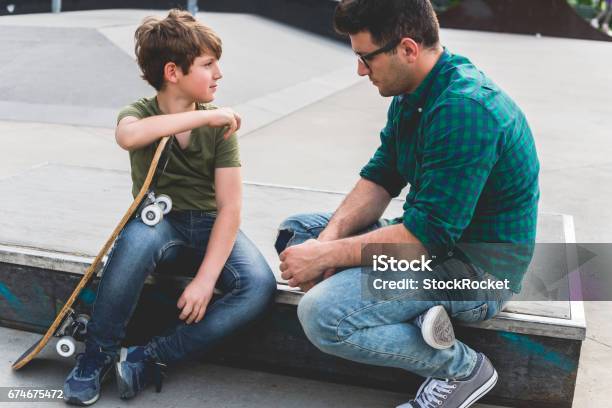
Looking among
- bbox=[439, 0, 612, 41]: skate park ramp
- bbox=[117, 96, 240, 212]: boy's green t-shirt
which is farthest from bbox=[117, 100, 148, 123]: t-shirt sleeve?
bbox=[439, 0, 612, 41]: skate park ramp

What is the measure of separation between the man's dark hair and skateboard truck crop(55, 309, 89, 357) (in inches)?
57.5

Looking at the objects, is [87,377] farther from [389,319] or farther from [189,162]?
[389,319]

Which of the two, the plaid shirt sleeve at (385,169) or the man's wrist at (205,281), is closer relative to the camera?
the man's wrist at (205,281)

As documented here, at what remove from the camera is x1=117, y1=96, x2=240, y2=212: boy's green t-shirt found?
9.29 feet

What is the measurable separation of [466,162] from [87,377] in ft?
4.94

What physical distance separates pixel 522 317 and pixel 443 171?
68 centimetres

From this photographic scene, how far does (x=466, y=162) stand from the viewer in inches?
87.9

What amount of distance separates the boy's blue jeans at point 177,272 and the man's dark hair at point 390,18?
95cm

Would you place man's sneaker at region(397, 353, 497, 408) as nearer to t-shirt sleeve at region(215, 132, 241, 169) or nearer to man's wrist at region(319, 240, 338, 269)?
man's wrist at region(319, 240, 338, 269)

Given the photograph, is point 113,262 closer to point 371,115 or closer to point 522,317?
point 522,317

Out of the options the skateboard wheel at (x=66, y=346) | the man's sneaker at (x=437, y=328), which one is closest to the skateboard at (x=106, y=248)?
the skateboard wheel at (x=66, y=346)

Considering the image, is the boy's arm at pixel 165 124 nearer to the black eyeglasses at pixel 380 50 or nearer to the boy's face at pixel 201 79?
the boy's face at pixel 201 79

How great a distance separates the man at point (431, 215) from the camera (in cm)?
226

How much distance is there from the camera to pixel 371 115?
8844 mm
